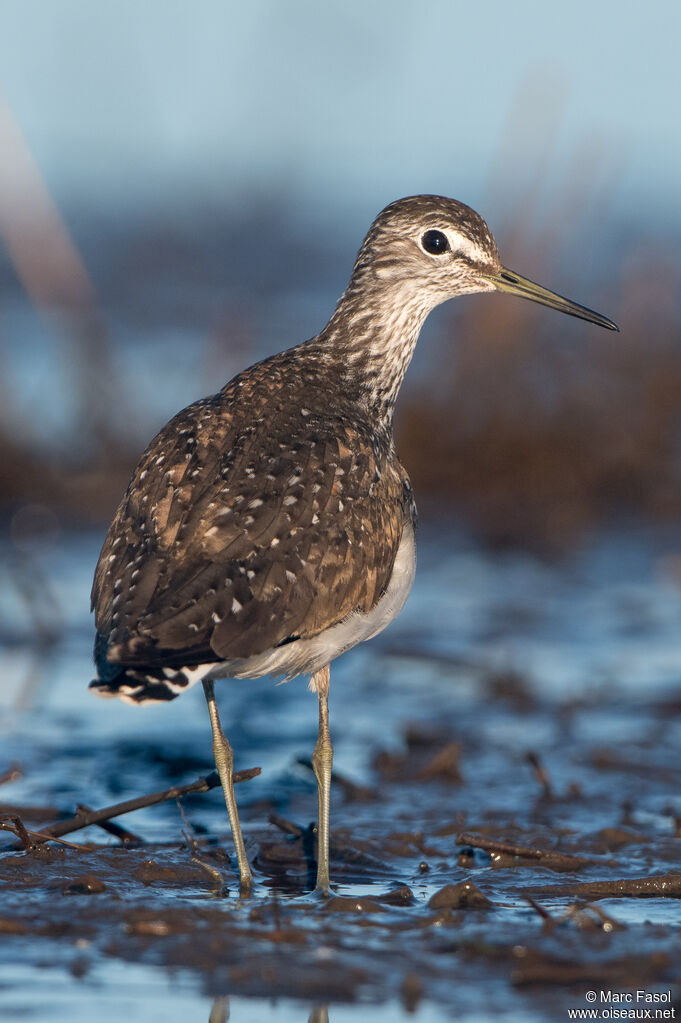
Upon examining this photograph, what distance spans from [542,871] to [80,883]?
1724 millimetres

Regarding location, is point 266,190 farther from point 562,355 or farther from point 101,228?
point 562,355

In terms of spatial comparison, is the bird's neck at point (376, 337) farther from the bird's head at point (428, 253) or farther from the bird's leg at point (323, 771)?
the bird's leg at point (323, 771)

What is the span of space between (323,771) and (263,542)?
120 cm

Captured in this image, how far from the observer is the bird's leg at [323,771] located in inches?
214

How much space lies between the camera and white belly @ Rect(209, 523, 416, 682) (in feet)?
17.0

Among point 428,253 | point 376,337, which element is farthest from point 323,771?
point 428,253

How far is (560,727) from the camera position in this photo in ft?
25.4

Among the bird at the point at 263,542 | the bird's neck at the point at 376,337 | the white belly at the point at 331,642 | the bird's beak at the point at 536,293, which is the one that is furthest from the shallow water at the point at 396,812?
the bird's beak at the point at 536,293

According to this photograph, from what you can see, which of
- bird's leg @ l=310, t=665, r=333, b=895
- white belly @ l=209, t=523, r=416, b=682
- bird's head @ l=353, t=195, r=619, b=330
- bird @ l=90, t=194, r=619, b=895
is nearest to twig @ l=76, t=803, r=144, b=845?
bird @ l=90, t=194, r=619, b=895

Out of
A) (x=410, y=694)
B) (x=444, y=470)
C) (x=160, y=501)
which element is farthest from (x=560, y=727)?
(x=444, y=470)

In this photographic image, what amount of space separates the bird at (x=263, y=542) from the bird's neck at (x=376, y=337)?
10mm

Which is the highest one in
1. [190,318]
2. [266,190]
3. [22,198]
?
[266,190]

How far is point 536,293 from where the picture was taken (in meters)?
6.83

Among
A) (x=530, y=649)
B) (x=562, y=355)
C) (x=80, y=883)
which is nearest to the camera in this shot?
(x=80, y=883)
